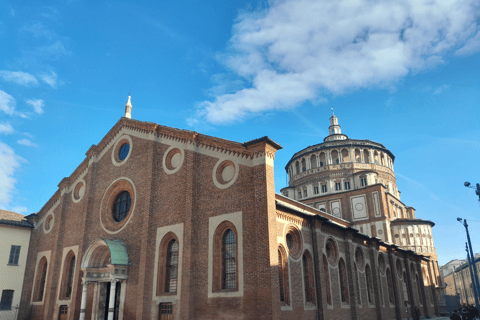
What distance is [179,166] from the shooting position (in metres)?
20.0

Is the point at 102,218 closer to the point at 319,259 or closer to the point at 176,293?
the point at 176,293

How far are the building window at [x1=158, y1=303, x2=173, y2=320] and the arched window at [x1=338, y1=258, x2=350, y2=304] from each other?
35.5 feet

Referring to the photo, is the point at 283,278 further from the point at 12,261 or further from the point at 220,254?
the point at 12,261

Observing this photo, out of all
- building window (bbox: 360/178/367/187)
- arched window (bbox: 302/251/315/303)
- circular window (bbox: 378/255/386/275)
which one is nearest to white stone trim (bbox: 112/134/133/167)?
arched window (bbox: 302/251/315/303)

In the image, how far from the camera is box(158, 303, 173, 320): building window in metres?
17.6

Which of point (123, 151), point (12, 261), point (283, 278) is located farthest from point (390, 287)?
point (12, 261)

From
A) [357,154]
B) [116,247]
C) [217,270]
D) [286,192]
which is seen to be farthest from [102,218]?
[357,154]

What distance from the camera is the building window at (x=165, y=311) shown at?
17.6 m

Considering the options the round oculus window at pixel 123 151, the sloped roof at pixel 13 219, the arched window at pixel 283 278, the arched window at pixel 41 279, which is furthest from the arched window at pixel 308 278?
the sloped roof at pixel 13 219

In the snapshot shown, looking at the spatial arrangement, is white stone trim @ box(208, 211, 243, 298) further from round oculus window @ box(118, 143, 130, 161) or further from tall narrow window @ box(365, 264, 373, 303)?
tall narrow window @ box(365, 264, 373, 303)

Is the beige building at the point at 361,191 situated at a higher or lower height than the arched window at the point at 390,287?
higher

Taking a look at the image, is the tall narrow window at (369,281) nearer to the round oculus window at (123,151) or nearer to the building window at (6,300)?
the round oculus window at (123,151)

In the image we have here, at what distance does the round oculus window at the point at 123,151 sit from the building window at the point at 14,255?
10816 mm

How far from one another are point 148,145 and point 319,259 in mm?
11768
